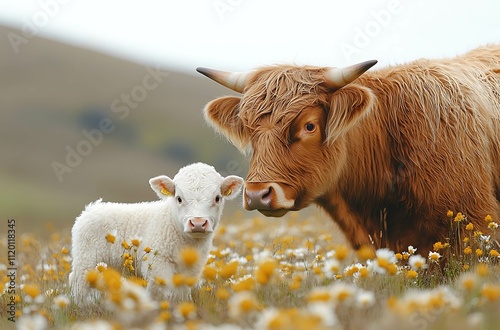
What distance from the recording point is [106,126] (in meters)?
55.3

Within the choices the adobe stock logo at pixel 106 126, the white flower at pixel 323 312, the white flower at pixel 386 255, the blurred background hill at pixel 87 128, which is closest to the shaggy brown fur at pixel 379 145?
the white flower at pixel 386 255

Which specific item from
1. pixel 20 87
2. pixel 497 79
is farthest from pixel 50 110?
pixel 497 79

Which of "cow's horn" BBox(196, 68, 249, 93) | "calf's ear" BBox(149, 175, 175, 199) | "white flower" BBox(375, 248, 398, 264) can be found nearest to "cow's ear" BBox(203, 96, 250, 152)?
"cow's horn" BBox(196, 68, 249, 93)

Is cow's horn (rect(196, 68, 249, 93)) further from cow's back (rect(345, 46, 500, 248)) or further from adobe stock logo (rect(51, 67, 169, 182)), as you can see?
adobe stock logo (rect(51, 67, 169, 182))

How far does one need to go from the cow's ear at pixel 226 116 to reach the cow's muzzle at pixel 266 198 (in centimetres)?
117

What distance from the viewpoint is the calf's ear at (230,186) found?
6535mm

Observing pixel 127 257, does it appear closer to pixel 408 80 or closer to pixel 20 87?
pixel 408 80

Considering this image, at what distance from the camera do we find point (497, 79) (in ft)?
24.9

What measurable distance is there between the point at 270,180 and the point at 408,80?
6.63 feet

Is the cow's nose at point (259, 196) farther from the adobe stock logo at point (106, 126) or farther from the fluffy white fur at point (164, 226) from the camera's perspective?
the adobe stock logo at point (106, 126)

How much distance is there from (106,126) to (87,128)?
2360 millimetres

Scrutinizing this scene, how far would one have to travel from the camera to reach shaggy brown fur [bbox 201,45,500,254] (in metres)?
6.36

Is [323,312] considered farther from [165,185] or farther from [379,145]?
[379,145]

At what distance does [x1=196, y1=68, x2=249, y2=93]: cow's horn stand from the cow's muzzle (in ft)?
5.09
